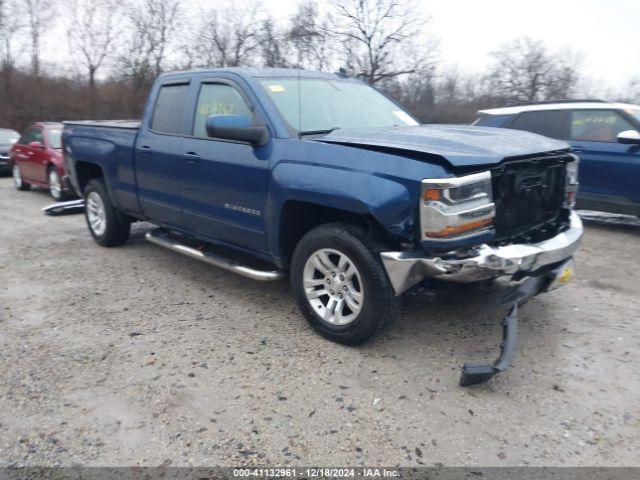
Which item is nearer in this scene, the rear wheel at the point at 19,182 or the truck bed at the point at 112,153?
the truck bed at the point at 112,153

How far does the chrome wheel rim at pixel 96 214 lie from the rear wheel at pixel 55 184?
12.9ft

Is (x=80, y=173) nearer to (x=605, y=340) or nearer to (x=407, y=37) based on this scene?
(x=605, y=340)

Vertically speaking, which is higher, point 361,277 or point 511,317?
point 361,277

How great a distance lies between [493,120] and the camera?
25.7 ft

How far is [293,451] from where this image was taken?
2645mm

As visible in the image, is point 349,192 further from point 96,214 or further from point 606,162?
point 606,162

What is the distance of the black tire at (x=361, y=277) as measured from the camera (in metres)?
3.36

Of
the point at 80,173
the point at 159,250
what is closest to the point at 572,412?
the point at 159,250

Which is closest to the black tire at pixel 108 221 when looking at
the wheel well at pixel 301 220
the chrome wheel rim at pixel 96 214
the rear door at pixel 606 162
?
the chrome wheel rim at pixel 96 214

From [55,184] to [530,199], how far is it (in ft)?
29.9

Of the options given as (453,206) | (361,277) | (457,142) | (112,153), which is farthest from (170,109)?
(453,206)

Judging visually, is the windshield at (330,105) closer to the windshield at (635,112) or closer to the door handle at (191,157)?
the door handle at (191,157)

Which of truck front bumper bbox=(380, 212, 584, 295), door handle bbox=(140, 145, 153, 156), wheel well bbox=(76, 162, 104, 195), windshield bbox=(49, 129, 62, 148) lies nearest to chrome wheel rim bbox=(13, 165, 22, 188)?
windshield bbox=(49, 129, 62, 148)

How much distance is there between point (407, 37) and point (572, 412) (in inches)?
928
